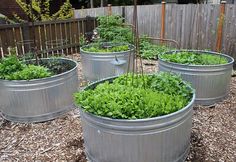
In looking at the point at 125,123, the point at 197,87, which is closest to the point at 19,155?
the point at 125,123

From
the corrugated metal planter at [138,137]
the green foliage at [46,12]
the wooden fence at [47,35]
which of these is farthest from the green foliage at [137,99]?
the green foliage at [46,12]

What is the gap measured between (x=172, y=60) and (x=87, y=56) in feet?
5.24

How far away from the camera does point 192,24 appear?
6.52 metres

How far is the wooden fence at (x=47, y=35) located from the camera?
233 inches

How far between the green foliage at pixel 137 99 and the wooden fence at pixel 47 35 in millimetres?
3728

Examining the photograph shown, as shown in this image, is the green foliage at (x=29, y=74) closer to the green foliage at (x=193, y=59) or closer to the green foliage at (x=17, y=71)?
the green foliage at (x=17, y=71)

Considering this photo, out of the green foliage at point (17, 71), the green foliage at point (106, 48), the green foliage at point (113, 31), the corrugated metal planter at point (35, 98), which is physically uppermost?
the green foliage at point (113, 31)

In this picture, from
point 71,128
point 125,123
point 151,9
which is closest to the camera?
point 125,123

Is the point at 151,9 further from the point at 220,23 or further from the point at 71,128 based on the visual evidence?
the point at 71,128

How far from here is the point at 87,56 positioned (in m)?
4.57

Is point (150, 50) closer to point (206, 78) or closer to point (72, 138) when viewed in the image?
point (206, 78)

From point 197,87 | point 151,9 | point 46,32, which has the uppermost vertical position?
point 151,9

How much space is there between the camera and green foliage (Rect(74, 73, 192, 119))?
7.11 feet

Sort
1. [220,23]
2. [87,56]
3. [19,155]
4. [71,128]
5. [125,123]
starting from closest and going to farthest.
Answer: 1. [125,123]
2. [19,155]
3. [71,128]
4. [87,56]
5. [220,23]
